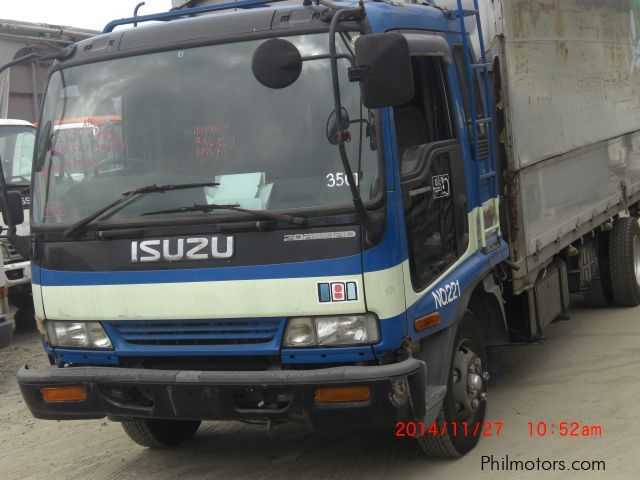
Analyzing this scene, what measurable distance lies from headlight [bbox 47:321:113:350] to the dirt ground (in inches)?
40.4

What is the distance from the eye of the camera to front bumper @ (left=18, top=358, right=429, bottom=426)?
152 inches

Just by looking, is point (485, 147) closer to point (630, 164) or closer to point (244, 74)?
point (244, 74)

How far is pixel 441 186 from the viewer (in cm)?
450

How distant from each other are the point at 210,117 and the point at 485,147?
1804mm

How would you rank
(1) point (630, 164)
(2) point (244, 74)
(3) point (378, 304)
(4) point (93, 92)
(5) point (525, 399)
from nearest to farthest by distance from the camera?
1. (3) point (378, 304)
2. (2) point (244, 74)
3. (4) point (93, 92)
4. (5) point (525, 399)
5. (1) point (630, 164)

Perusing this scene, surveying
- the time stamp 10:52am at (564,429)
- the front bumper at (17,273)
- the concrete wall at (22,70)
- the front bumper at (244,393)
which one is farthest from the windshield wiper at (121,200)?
the concrete wall at (22,70)

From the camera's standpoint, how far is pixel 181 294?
4.11 meters

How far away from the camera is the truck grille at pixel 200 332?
404 centimetres

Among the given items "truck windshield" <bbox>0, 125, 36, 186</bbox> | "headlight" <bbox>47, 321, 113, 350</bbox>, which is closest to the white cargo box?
"headlight" <bbox>47, 321, 113, 350</bbox>

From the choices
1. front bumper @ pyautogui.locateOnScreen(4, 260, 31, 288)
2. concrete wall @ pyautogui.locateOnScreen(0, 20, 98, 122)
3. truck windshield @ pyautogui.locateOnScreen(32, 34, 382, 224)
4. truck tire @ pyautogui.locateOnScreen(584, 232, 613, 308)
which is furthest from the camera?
concrete wall @ pyautogui.locateOnScreen(0, 20, 98, 122)

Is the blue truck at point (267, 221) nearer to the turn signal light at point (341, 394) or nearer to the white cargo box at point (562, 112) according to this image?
the turn signal light at point (341, 394)

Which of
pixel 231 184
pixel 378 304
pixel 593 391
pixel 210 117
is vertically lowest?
pixel 593 391

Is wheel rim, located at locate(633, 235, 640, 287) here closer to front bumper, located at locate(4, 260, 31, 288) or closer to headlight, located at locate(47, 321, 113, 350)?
headlight, located at locate(47, 321, 113, 350)

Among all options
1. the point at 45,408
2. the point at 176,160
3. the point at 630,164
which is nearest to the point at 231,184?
the point at 176,160
